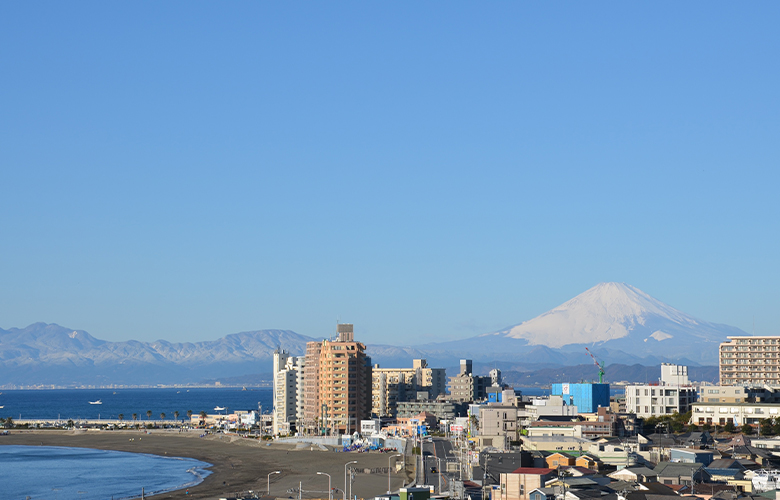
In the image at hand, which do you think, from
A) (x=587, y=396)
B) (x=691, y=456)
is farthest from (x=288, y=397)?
(x=691, y=456)

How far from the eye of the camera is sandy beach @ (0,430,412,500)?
77.9m

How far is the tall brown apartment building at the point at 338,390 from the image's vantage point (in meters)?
137

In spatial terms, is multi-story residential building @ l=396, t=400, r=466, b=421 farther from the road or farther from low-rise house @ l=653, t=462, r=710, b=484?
low-rise house @ l=653, t=462, r=710, b=484

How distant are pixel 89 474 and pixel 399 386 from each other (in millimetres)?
83046

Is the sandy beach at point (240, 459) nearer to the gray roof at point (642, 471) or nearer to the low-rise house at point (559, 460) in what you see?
the low-rise house at point (559, 460)

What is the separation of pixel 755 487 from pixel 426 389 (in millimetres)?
130325

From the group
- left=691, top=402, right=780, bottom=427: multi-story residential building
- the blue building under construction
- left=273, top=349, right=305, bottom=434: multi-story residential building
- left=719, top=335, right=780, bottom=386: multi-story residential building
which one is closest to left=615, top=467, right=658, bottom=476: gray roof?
left=691, top=402, right=780, bottom=427: multi-story residential building

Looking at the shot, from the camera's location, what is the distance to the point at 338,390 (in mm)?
138000

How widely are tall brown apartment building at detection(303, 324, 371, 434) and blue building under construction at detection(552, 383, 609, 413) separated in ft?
99.3

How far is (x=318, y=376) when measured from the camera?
14188 cm

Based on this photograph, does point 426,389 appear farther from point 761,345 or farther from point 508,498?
point 508,498

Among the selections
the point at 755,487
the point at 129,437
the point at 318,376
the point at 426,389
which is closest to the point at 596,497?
the point at 755,487

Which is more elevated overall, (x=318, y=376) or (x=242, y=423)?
(x=318, y=376)

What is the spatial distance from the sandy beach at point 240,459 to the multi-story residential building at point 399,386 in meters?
33.9
